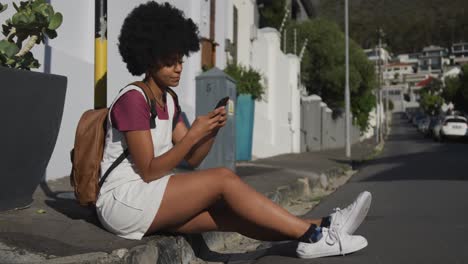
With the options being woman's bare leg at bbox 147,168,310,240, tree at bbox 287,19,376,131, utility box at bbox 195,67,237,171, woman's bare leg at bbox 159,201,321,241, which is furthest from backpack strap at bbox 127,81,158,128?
tree at bbox 287,19,376,131

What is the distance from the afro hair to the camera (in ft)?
12.2

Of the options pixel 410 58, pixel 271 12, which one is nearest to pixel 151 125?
pixel 271 12

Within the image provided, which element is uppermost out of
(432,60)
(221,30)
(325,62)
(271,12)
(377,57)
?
(432,60)

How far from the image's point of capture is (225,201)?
12.1 feet

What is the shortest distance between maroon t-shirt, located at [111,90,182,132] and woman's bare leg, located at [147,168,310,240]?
0.38 meters

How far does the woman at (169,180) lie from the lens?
349 cm

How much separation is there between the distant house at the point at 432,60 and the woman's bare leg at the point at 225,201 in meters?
82.9

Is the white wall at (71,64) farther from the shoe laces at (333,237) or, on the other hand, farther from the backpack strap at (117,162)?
the shoe laces at (333,237)

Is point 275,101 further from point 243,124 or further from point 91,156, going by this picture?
point 91,156

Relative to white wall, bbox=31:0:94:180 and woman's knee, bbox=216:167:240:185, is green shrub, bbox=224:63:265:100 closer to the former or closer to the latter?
white wall, bbox=31:0:94:180

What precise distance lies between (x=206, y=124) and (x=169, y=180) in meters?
0.39

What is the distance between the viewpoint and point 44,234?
3586mm

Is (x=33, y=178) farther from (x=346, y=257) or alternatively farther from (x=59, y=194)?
(x=346, y=257)

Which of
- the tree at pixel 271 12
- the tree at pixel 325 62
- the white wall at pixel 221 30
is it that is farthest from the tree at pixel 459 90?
the white wall at pixel 221 30
